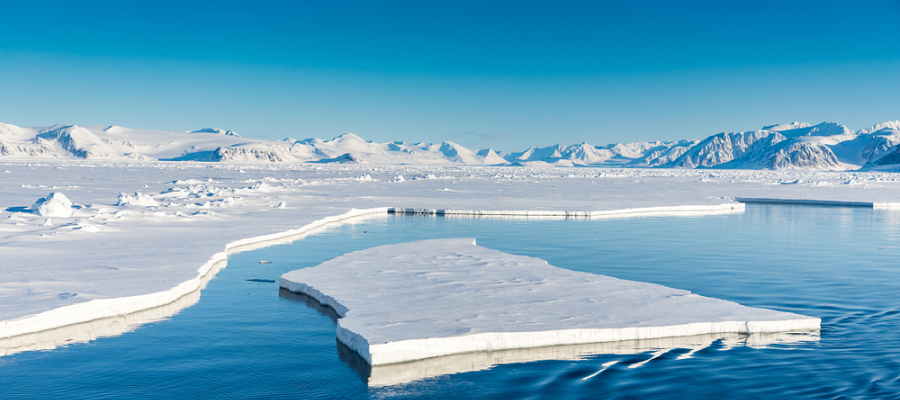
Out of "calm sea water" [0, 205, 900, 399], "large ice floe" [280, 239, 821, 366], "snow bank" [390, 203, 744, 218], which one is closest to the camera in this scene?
"calm sea water" [0, 205, 900, 399]

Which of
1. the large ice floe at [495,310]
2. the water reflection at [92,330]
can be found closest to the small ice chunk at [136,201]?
the water reflection at [92,330]

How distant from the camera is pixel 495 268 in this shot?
10734 millimetres

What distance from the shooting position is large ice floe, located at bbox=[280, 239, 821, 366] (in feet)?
22.1

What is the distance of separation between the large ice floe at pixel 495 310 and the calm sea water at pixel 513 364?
337 millimetres

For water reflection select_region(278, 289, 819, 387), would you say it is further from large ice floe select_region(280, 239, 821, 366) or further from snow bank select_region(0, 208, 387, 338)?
snow bank select_region(0, 208, 387, 338)

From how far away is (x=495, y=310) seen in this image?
7.72m

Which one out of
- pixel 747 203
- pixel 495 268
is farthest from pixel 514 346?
pixel 747 203

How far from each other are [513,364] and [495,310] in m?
1.23

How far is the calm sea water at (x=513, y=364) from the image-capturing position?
586cm

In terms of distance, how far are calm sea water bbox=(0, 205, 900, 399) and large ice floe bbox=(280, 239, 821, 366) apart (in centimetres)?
34

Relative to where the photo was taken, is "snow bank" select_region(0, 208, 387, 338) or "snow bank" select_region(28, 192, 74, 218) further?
"snow bank" select_region(28, 192, 74, 218)

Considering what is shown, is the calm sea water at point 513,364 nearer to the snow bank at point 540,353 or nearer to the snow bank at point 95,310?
the snow bank at point 540,353

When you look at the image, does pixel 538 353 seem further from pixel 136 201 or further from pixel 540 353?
pixel 136 201

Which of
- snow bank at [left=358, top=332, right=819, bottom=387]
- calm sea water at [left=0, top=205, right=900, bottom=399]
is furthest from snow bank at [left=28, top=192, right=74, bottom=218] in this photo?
snow bank at [left=358, top=332, right=819, bottom=387]
